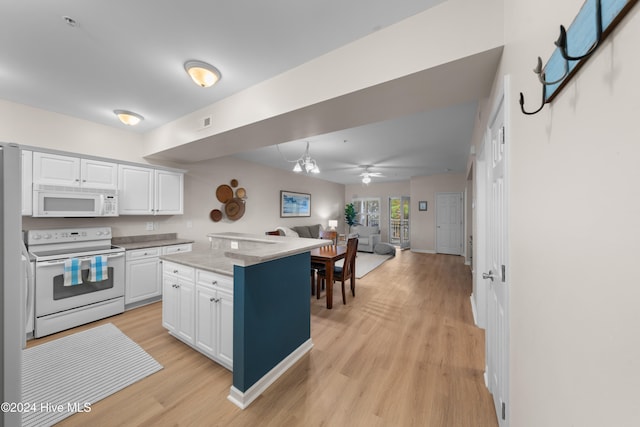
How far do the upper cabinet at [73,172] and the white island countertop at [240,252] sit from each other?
1.73 metres

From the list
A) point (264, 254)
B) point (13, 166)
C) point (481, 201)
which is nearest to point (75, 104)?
point (13, 166)

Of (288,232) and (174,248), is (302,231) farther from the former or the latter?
(174,248)

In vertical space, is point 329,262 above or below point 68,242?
below

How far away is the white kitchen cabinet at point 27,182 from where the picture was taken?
2603mm

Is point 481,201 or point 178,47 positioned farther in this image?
point 481,201

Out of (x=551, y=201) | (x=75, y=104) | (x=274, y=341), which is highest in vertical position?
(x=75, y=104)

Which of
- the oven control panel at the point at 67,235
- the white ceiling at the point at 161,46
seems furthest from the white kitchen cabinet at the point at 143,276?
the white ceiling at the point at 161,46

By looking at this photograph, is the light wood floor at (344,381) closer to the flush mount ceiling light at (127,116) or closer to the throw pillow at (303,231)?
the flush mount ceiling light at (127,116)

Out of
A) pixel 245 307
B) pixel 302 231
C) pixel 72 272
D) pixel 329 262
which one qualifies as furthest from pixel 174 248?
pixel 302 231

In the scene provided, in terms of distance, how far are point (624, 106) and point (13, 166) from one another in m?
2.08

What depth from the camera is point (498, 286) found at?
1.53m

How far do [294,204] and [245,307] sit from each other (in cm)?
552

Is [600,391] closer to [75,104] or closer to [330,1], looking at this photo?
[330,1]

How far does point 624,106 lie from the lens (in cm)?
44
